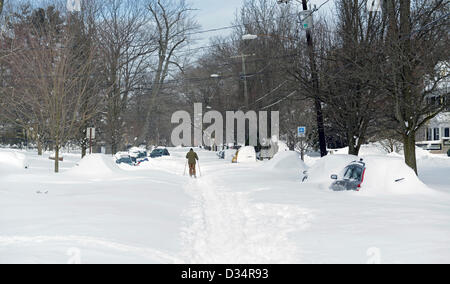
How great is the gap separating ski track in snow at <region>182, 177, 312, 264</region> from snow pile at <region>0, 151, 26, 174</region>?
12219mm

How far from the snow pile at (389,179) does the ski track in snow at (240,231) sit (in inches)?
128

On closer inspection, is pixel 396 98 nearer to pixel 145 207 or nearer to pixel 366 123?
pixel 366 123

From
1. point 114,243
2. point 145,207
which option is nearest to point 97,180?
point 145,207

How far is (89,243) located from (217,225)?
11.2ft

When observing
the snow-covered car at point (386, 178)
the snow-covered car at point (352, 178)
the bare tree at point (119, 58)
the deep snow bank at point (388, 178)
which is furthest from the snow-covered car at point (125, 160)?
the deep snow bank at point (388, 178)

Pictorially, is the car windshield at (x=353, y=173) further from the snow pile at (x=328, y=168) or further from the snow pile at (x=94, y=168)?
the snow pile at (x=94, y=168)

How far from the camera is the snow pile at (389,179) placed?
651 inches

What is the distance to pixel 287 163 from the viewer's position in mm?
31156

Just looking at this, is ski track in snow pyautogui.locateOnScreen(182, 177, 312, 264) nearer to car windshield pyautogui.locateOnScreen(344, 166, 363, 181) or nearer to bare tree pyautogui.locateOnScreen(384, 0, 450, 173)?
car windshield pyautogui.locateOnScreen(344, 166, 363, 181)

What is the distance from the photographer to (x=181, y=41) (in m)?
46.7

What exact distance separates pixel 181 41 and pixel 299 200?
32.6 m

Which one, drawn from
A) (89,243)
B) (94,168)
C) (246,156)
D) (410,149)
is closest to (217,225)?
(89,243)

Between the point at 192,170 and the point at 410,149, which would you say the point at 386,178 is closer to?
the point at 410,149

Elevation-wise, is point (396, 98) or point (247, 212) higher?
point (396, 98)
